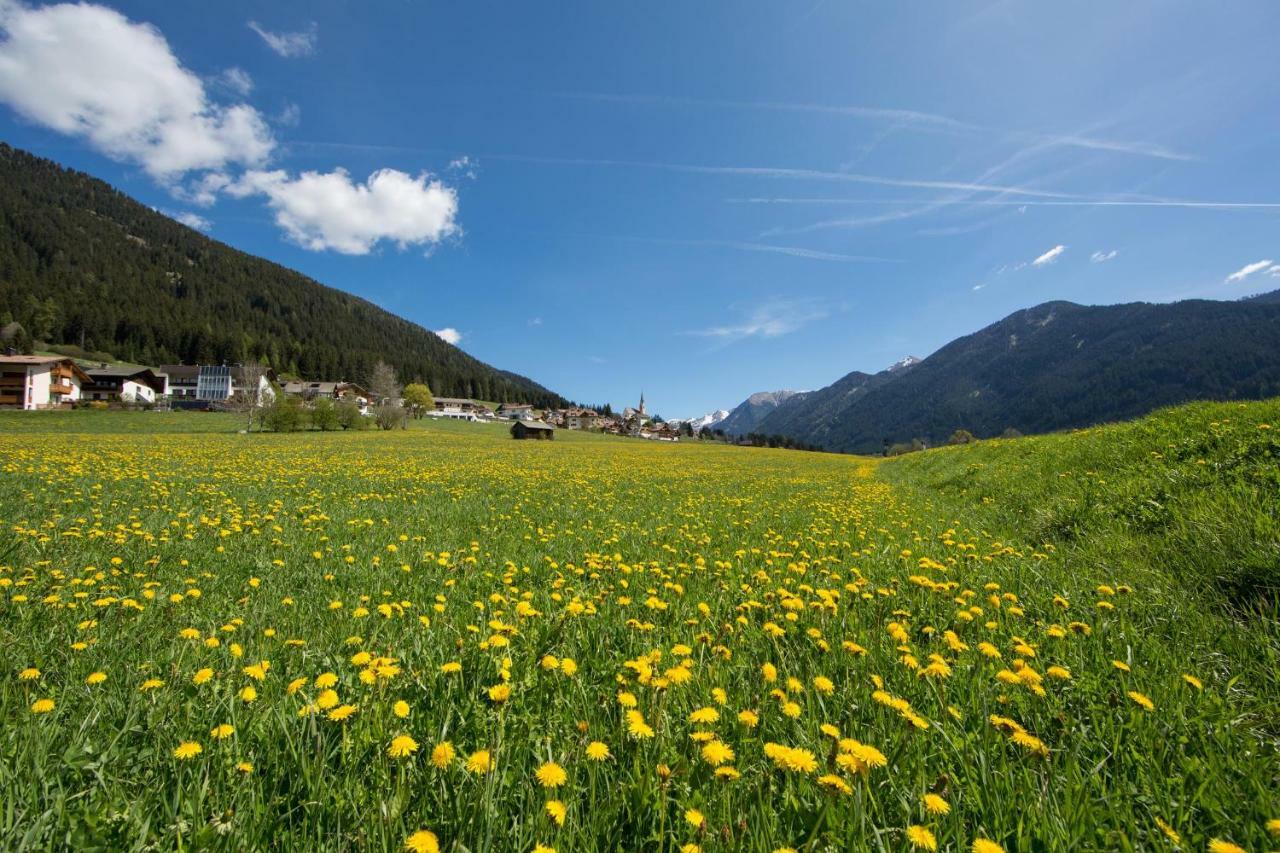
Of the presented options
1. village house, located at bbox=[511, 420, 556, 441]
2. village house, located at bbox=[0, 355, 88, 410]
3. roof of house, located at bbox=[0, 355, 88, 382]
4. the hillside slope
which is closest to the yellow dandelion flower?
village house, located at bbox=[511, 420, 556, 441]

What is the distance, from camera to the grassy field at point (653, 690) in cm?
170

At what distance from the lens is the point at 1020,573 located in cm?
476

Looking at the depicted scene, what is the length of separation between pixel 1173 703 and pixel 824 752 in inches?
69.8

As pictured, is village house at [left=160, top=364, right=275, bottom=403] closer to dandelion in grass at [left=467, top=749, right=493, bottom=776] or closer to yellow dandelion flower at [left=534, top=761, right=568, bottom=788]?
dandelion in grass at [left=467, top=749, right=493, bottom=776]

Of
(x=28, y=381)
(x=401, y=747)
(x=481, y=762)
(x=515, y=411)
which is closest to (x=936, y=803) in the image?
(x=481, y=762)

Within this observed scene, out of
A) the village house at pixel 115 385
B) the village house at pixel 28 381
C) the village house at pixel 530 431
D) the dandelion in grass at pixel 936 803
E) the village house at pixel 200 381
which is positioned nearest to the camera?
the dandelion in grass at pixel 936 803

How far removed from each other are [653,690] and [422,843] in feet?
4.00

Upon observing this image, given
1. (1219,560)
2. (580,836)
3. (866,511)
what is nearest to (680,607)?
(580,836)

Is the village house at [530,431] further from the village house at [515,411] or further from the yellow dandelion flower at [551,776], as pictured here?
the yellow dandelion flower at [551,776]

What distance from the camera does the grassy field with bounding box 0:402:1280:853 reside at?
1701mm

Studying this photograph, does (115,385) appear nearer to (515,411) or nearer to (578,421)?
(515,411)

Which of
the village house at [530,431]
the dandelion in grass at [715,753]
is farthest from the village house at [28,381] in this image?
the dandelion in grass at [715,753]

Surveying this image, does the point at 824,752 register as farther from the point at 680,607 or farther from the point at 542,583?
the point at 542,583

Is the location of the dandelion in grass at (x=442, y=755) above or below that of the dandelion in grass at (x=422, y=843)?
above
